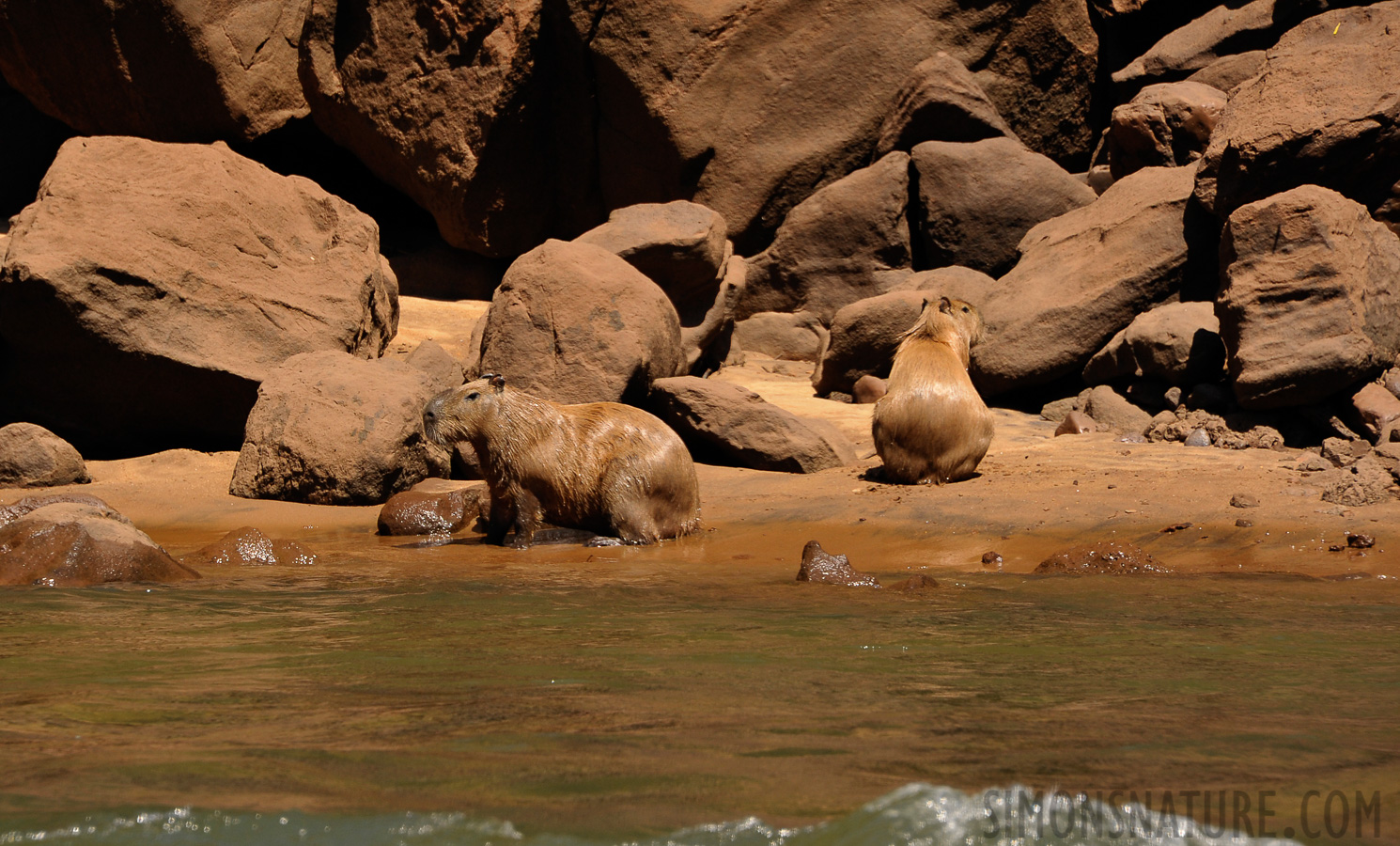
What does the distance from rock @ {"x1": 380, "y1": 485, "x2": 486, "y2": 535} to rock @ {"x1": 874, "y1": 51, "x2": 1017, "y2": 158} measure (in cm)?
730

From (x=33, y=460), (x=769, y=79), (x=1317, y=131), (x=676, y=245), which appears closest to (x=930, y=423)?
(x=676, y=245)

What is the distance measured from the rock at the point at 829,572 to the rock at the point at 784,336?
7380 millimetres

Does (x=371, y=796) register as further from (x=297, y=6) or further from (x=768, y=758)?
(x=297, y=6)

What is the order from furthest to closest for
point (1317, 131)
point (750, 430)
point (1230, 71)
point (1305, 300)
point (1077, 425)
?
point (1230, 71) < point (1077, 425) < point (1317, 131) < point (750, 430) < point (1305, 300)

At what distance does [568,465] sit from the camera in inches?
303

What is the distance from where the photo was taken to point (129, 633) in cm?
453

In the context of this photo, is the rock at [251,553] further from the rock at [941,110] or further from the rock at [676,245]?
the rock at [941,110]

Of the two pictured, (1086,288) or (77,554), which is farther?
(1086,288)

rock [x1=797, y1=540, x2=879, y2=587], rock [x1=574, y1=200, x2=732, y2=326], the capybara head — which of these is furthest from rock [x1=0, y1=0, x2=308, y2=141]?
rock [x1=797, y1=540, x2=879, y2=587]

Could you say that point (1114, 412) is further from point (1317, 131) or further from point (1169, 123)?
point (1169, 123)

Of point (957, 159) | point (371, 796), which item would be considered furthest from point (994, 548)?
point (957, 159)

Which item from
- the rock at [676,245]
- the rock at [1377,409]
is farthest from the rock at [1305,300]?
the rock at [676,245]

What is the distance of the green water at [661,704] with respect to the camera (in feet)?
8.46

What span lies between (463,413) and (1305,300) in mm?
6067
